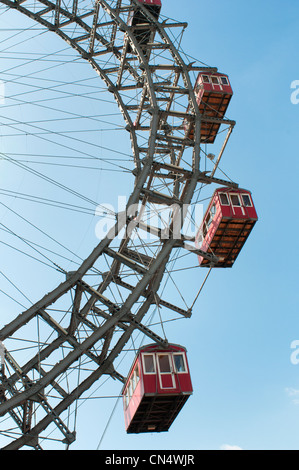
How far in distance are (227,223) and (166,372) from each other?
27.5 feet

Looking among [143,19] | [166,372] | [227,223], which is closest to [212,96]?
[143,19]

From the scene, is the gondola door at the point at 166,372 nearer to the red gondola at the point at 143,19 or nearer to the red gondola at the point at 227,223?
the red gondola at the point at 227,223

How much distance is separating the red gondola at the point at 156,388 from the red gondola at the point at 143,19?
18.8m

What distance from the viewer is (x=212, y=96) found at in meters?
33.5

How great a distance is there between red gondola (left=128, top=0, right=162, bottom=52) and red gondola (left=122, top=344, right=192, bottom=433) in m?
18.8

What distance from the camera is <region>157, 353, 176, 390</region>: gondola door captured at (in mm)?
22109

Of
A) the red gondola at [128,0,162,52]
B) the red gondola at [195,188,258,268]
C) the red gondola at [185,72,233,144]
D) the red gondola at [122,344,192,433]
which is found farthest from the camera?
the red gondola at [185,72,233,144]

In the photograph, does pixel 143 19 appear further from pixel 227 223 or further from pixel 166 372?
pixel 166 372

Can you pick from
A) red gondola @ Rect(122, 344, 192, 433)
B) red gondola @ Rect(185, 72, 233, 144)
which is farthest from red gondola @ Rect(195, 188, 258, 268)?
red gondola @ Rect(185, 72, 233, 144)

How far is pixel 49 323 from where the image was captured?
2311 cm

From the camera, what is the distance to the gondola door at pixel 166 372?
2211 centimetres

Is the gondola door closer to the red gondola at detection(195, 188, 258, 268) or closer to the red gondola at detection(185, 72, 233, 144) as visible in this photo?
the red gondola at detection(195, 188, 258, 268)
